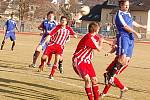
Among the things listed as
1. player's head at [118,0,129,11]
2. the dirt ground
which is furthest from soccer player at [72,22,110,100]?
player's head at [118,0,129,11]

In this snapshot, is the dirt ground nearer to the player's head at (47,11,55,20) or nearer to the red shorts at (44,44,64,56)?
the red shorts at (44,44,64,56)

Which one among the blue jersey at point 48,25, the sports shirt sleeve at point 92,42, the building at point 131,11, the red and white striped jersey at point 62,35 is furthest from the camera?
the building at point 131,11

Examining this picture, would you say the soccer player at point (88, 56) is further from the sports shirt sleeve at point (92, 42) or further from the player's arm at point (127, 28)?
the player's arm at point (127, 28)

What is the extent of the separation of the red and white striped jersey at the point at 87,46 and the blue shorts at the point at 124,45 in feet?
3.42

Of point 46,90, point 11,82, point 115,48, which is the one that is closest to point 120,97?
point 115,48

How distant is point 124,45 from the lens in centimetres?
1061

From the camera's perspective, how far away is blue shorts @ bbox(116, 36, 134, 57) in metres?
10.6

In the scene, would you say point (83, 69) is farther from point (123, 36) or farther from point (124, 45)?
point (123, 36)

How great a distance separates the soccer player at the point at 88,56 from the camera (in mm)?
9664

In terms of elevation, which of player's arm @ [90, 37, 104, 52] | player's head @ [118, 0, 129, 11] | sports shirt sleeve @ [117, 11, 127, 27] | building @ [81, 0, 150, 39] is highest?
player's head @ [118, 0, 129, 11]

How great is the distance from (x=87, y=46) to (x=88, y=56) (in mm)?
252

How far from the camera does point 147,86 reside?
13477 mm

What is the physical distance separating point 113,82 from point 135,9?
245 feet

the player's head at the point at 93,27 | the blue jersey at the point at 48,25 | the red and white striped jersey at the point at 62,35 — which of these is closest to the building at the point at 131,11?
the blue jersey at the point at 48,25
